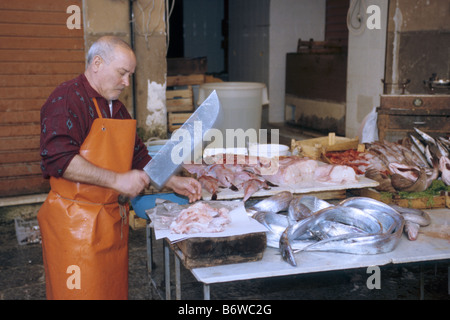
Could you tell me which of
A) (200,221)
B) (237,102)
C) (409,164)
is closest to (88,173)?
(200,221)

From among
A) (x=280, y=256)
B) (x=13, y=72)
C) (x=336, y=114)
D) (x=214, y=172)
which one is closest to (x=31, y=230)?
(x=13, y=72)

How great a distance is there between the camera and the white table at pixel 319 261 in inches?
122

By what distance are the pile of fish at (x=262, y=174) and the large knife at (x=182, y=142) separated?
1.01 metres

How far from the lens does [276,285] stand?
5301 mm

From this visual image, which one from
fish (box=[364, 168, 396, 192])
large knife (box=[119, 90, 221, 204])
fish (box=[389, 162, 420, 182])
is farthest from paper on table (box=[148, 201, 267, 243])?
fish (box=[389, 162, 420, 182])

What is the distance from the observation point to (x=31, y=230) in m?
6.62

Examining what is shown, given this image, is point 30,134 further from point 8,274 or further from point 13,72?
point 8,274

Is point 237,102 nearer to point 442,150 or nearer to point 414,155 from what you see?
point 414,155

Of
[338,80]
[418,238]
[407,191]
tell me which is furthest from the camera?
[338,80]

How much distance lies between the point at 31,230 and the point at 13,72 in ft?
7.07

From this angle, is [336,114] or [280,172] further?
[336,114]

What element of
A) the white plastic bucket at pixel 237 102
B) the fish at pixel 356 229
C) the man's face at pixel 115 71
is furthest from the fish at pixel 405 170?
the white plastic bucket at pixel 237 102

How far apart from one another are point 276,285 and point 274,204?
5.30 ft

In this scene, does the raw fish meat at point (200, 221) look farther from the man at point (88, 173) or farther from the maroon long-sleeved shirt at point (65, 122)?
the maroon long-sleeved shirt at point (65, 122)
